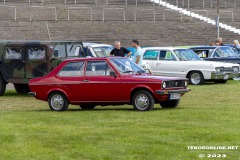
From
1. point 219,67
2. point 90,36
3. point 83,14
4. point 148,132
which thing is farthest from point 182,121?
point 83,14

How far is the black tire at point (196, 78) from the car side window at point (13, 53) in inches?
322

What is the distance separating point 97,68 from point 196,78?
12.1 m

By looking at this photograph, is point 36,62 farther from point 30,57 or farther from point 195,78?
point 195,78

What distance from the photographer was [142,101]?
63.9 ft

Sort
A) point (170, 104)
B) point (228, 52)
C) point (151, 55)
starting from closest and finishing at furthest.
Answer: point (170, 104), point (151, 55), point (228, 52)

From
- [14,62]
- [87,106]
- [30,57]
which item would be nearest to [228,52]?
[30,57]

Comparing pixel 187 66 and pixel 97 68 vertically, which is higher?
pixel 97 68

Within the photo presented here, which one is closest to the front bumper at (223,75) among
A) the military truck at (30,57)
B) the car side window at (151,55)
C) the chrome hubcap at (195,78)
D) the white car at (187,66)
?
the white car at (187,66)

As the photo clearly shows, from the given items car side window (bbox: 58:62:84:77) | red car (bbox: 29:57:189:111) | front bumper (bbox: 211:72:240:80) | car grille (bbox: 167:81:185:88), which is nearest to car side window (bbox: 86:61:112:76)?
red car (bbox: 29:57:189:111)

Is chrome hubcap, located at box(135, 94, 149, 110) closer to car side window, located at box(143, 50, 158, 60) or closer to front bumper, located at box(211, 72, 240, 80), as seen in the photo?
front bumper, located at box(211, 72, 240, 80)

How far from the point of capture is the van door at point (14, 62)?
2628 centimetres

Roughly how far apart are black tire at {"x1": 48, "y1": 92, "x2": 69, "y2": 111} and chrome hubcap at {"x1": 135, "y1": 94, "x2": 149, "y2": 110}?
2015mm

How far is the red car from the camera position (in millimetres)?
19500

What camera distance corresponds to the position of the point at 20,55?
26500 millimetres
